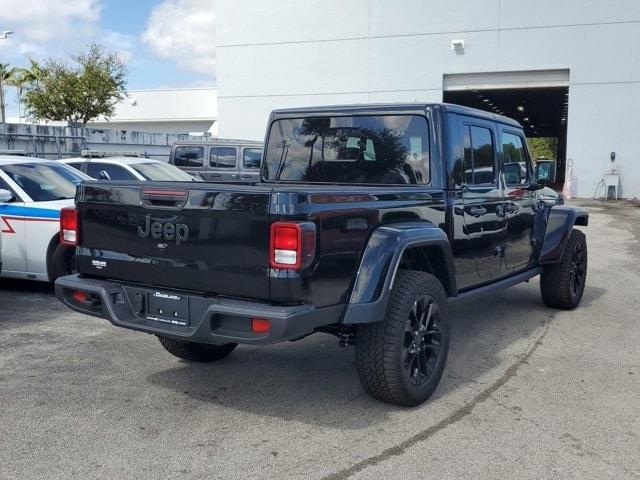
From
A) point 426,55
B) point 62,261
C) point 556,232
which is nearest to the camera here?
point 556,232

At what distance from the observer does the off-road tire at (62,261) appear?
7.53 meters

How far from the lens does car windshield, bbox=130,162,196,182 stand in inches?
470

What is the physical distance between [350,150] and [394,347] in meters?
1.81

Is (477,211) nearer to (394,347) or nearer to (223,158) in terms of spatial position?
(394,347)

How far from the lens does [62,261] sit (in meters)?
7.56

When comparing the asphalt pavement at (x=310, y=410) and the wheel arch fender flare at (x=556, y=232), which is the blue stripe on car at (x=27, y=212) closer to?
the asphalt pavement at (x=310, y=410)

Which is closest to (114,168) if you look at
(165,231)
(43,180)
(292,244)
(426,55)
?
(43,180)

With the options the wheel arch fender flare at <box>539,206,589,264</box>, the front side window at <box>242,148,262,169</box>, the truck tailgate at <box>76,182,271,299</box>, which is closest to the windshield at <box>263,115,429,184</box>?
the truck tailgate at <box>76,182,271,299</box>

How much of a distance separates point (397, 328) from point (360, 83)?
24337 mm

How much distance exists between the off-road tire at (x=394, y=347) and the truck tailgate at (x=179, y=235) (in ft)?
2.67

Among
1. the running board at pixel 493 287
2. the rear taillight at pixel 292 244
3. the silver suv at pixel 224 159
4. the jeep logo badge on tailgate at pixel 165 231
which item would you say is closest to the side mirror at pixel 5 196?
the jeep logo badge on tailgate at pixel 165 231

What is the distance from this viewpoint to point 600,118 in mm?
24844

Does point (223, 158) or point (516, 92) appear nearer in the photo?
point (223, 158)

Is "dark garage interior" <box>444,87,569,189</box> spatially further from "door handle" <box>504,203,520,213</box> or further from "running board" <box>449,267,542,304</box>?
"door handle" <box>504,203,520,213</box>
